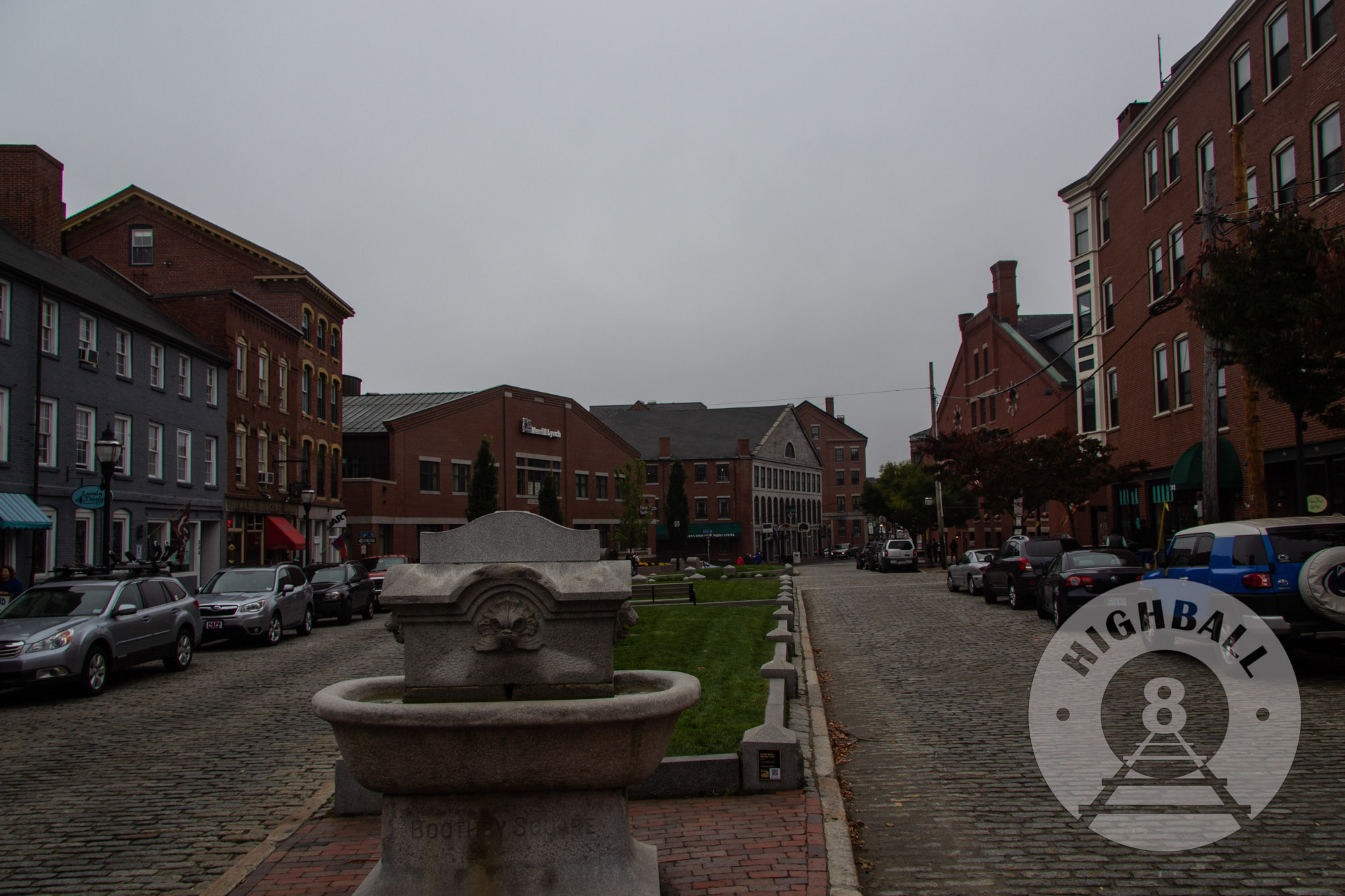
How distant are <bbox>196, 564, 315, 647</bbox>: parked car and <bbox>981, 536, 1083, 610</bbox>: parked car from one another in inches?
656

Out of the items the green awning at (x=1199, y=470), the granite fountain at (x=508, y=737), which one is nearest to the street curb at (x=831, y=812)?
the granite fountain at (x=508, y=737)

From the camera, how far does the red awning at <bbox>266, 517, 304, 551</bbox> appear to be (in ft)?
133

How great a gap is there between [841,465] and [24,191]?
99.2 metres

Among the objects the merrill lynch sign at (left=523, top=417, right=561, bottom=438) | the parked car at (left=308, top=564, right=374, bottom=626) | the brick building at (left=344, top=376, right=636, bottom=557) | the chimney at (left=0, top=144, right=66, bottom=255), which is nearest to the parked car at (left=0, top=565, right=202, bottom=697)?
the parked car at (left=308, top=564, right=374, bottom=626)

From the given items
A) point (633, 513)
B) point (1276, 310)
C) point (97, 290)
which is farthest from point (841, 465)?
point (1276, 310)

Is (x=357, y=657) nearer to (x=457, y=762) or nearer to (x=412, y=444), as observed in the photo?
(x=457, y=762)

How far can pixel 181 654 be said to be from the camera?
1659 cm

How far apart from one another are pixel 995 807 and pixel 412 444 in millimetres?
52520

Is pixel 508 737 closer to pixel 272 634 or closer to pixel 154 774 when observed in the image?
pixel 154 774

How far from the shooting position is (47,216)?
102 ft

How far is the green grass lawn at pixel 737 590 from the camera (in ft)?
88.4

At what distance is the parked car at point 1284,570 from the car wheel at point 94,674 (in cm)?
1456

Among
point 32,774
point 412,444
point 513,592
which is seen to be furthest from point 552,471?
point 513,592

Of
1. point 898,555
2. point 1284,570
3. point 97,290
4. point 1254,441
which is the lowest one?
point 898,555
